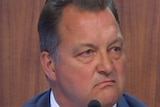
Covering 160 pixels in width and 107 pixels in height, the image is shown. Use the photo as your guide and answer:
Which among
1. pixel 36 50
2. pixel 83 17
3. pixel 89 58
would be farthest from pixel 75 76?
pixel 36 50

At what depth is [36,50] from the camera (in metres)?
1.75

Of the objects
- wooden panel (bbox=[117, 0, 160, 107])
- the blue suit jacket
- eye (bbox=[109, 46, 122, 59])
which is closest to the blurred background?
wooden panel (bbox=[117, 0, 160, 107])

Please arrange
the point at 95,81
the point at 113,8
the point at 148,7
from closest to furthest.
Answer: the point at 95,81, the point at 113,8, the point at 148,7

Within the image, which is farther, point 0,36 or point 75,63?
point 0,36

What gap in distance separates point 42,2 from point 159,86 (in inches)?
22.5

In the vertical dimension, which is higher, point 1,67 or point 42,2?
point 42,2

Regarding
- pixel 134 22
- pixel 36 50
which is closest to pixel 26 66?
pixel 36 50

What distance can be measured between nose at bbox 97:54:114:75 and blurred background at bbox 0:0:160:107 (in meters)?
0.52

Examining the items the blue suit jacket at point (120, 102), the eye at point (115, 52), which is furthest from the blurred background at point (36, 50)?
the eye at point (115, 52)

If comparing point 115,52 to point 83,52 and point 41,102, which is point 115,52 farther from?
point 41,102

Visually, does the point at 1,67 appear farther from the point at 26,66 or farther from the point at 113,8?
the point at 113,8

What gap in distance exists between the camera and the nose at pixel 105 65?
3.84 ft

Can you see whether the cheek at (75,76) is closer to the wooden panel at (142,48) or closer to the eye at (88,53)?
the eye at (88,53)

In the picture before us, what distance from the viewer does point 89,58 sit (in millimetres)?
1216
